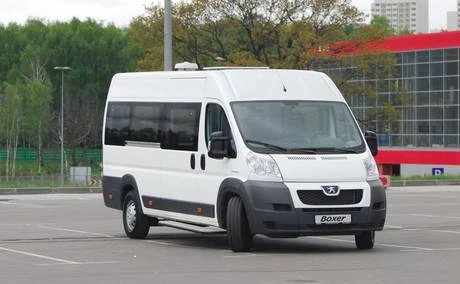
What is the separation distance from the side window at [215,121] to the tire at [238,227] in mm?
1057

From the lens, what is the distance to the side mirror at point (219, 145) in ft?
53.5

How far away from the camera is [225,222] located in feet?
54.3

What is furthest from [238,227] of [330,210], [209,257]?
[330,210]

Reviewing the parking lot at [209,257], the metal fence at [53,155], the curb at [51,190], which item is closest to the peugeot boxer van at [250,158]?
the parking lot at [209,257]

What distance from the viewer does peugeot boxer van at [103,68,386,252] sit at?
15.7m

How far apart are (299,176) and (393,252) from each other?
5.84 ft

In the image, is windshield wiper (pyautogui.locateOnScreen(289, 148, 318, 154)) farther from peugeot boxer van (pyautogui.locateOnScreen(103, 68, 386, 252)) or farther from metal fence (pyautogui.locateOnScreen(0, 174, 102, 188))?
metal fence (pyautogui.locateOnScreen(0, 174, 102, 188))

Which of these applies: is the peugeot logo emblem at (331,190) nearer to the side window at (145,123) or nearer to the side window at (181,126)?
the side window at (181,126)

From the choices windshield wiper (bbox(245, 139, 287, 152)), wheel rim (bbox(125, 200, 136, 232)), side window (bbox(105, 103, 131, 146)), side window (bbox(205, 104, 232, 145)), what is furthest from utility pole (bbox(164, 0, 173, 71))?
windshield wiper (bbox(245, 139, 287, 152))

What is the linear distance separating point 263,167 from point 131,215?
4.21 metres

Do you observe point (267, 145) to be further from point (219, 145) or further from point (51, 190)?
point (51, 190)

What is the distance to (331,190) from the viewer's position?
15.7 m

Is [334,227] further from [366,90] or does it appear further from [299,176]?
[366,90]

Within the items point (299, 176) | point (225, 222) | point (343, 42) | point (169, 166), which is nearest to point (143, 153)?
point (169, 166)
